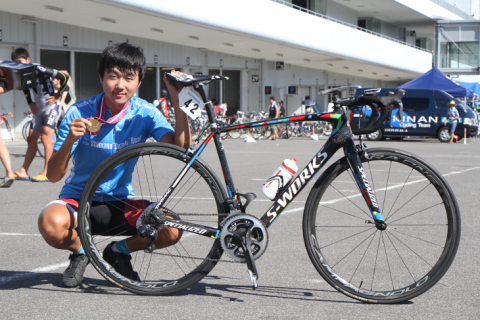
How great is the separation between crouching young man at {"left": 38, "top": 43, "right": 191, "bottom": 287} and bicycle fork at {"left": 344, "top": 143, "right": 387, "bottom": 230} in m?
1.02

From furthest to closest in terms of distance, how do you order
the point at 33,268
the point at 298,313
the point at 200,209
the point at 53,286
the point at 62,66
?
the point at 62,66 < the point at 200,209 < the point at 33,268 < the point at 53,286 < the point at 298,313

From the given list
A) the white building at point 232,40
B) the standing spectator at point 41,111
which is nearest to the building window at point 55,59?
the white building at point 232,40

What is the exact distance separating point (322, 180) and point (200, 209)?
3688 millimetres

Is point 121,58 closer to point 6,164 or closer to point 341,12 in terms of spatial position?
point 6,164

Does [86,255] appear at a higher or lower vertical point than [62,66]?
lower

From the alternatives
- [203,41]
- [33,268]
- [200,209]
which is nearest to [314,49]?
[203,41]

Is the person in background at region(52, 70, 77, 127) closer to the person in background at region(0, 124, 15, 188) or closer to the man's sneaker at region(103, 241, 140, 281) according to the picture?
the person in background at region(0, 124, 15, 188)

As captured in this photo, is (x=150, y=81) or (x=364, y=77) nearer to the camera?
(x=150, y=81)

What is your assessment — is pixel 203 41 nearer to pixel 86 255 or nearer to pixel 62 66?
pixel 62 66

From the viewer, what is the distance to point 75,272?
392cm

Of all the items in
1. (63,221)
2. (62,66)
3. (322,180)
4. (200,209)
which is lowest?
(200,209)

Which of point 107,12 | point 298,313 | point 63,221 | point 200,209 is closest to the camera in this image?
point 298,313

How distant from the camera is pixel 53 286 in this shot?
13.1 ft

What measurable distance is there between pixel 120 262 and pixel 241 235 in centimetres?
86
